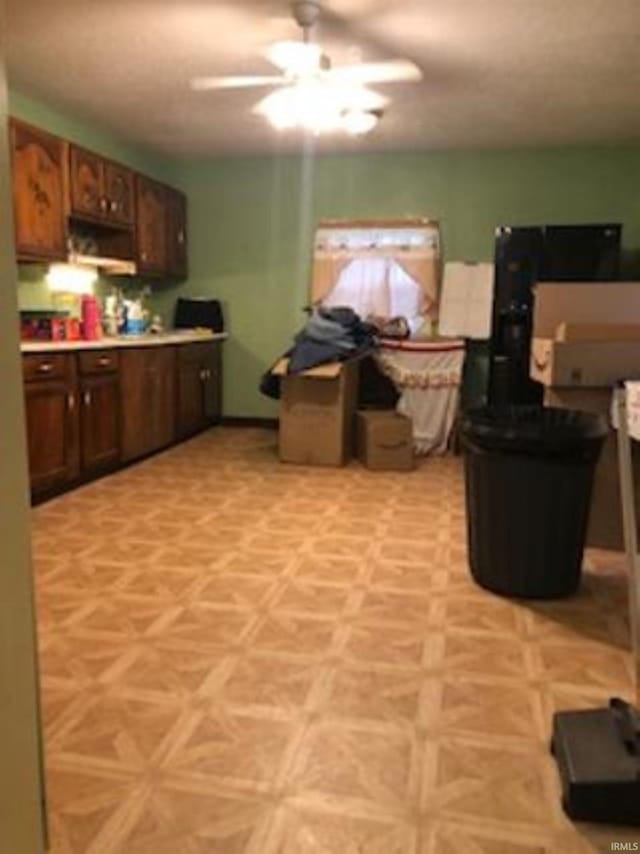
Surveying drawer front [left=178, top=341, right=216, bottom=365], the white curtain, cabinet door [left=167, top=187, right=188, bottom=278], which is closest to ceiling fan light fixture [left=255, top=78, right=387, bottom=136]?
the white curtain

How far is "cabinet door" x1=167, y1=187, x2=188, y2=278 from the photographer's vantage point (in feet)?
18.9

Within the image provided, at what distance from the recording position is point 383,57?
11.5 ft

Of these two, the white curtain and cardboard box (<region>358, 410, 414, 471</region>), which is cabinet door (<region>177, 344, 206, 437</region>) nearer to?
the white curtain

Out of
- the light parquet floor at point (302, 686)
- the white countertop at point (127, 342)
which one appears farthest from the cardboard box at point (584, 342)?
the white countertop at point (127, 342)

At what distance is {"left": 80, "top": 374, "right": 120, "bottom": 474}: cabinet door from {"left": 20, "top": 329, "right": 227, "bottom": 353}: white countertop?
0.67 feet

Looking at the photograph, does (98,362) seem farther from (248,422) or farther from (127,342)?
(248,422)

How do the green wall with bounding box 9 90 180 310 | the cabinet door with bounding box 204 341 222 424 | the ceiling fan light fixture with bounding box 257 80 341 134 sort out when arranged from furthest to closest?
the cabinet door with bounding box 204 341 222 424
the green wall with bounding box 9 90 180 310
the ceiling fan light fixture with bounding box 257 80 341 134

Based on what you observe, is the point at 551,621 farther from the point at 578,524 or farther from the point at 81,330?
the point at 81,330

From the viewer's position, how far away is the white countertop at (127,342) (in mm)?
3658

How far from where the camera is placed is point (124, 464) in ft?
15.0

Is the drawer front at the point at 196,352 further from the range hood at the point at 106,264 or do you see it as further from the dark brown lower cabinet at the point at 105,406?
the range hood at the point at 106,264

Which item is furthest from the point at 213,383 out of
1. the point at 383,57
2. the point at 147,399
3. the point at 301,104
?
the point at 383,57

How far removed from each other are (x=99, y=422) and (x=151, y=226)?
79.3 inches

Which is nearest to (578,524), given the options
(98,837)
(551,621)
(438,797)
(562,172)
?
(551,621)
